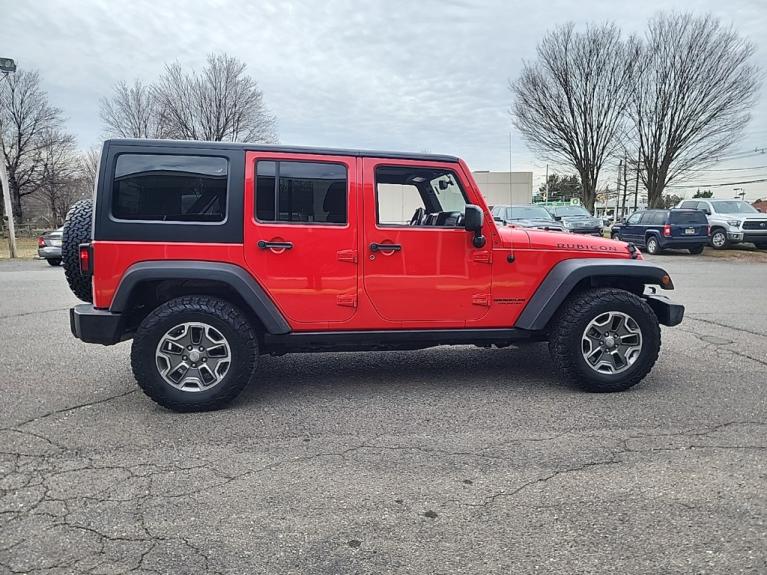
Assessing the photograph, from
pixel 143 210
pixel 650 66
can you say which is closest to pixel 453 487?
pixel 143 210

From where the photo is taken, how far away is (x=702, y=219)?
63.6 feet

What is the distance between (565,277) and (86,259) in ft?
11.6

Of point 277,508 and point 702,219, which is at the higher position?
point 702,219

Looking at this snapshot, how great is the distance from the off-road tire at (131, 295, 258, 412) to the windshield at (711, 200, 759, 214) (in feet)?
72.8

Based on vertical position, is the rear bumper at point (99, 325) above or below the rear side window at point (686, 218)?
below

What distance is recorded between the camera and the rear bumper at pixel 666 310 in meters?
4.68

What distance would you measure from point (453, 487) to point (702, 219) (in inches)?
780

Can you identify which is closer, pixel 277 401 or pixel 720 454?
pixel 720 454

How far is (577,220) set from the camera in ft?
72.0

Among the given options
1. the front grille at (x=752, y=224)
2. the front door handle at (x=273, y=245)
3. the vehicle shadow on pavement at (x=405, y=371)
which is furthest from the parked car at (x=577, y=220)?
the front door handle at (x=273, y=245)

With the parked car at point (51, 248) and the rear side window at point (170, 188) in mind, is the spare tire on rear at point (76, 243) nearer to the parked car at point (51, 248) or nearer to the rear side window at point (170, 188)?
the rear side window at point (170, 188)

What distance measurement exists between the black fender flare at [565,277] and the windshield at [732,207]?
1998 cm

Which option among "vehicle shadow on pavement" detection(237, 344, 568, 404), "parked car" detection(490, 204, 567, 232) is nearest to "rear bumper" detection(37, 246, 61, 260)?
"parked car" detection(490, 204, 567, 232)

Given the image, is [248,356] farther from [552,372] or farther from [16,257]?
[16,257]
